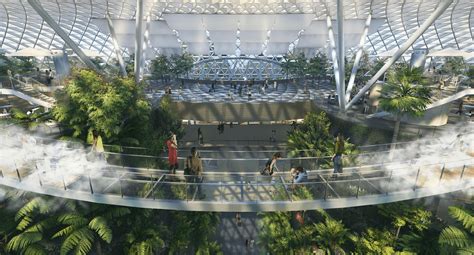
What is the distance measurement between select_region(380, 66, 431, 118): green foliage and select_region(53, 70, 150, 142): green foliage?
13914mm

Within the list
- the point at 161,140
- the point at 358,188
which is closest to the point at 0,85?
the point at 161,140

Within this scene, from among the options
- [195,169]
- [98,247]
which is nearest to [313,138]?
[195,169]

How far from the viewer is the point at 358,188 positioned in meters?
10.4

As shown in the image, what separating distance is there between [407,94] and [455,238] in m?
7.75

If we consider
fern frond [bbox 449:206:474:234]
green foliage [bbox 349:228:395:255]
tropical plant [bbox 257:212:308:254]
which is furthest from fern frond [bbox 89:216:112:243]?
fern frond [bbox 449:206:474:234]

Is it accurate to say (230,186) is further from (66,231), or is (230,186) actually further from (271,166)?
(66,231)

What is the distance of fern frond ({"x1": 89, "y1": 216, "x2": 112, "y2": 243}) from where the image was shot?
11.0 meters

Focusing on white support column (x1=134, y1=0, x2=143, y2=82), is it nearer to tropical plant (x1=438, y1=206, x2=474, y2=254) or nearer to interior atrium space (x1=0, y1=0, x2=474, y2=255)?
interior atrium space (x1=0, y1=0, x2=474, y2=255)

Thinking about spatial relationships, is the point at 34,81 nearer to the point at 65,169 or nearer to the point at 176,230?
the point at 65,169

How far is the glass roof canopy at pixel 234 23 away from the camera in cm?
3725

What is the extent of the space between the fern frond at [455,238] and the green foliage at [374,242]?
2.87m

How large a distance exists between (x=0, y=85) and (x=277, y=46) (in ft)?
155

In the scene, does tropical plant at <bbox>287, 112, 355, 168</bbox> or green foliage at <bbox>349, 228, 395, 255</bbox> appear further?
tropical plant at <bbox>287, 112, 355, 168</bbox>

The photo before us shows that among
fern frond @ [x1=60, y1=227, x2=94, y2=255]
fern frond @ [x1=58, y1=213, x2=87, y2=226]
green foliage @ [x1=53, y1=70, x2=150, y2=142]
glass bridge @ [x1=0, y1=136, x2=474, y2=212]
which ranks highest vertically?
green foliage @ [x1=53, y1=70, x2=150, y2=142]
